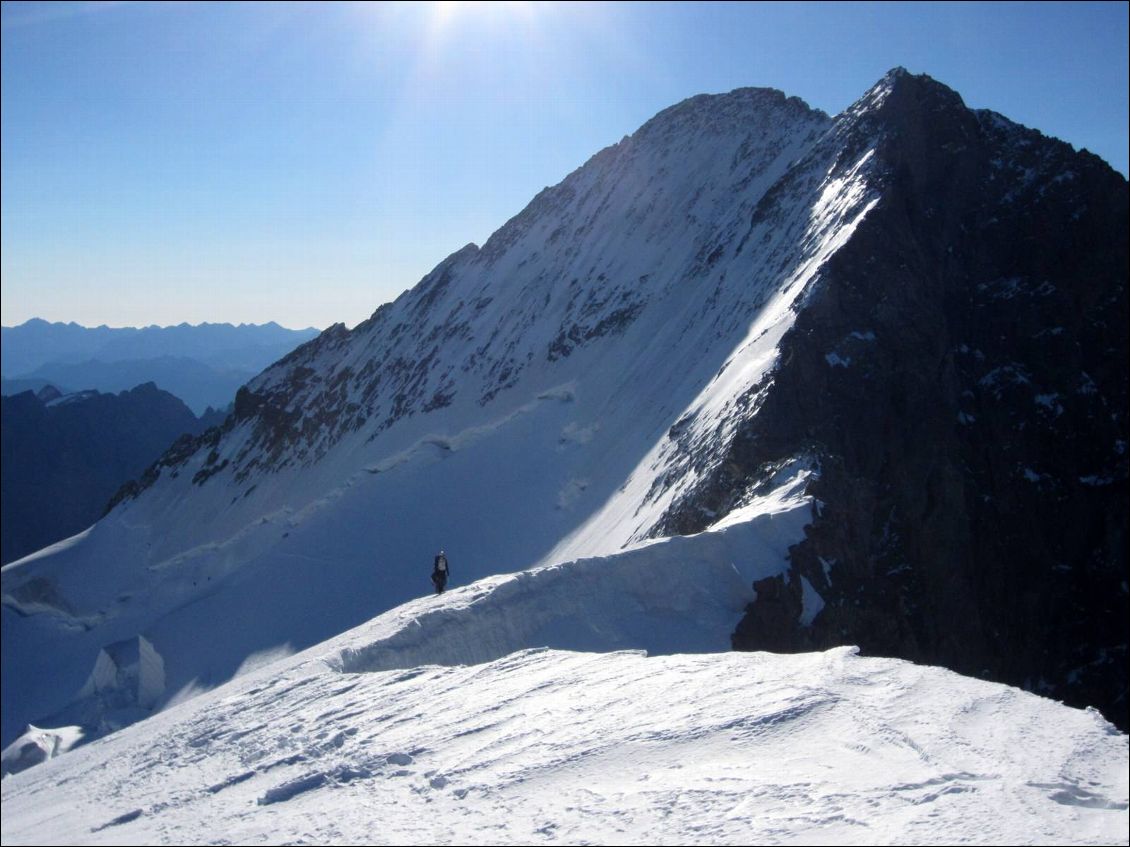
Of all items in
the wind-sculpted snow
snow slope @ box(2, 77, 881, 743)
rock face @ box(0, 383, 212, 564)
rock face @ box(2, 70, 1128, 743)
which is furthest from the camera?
rock face @ box(0, 383, 212, 564)

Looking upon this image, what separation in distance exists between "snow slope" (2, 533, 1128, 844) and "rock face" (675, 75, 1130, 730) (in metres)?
8.65

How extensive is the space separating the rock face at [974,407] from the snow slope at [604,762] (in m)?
8.65

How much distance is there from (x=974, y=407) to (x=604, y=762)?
78.1 feet

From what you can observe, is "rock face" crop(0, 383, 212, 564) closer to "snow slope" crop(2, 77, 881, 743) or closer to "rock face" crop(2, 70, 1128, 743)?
"snow slope" crop(2, 77, 881, 743)

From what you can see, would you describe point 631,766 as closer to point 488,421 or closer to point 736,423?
point 736,423

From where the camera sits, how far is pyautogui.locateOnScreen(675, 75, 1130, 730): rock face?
21.0m

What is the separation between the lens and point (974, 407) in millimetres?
27062

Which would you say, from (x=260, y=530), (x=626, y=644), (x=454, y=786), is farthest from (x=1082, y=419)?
(x=260, y=530)

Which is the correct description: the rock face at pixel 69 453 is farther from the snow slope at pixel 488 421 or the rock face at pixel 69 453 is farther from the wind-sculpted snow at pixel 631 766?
the wind-sculpted snow at pixel 631 766

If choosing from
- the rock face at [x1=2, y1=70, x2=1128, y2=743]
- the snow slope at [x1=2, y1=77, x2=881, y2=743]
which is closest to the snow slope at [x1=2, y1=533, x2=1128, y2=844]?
the rock face at [x1=2, y1=70, x2=1128, y2=743]

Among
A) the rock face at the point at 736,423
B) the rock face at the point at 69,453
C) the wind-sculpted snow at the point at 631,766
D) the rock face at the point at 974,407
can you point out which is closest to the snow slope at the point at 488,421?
the rock face at the point at 736,423

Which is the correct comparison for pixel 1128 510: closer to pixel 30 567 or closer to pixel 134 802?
pixel 134 802

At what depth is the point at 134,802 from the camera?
789cm

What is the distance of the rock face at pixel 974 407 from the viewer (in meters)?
21.0
